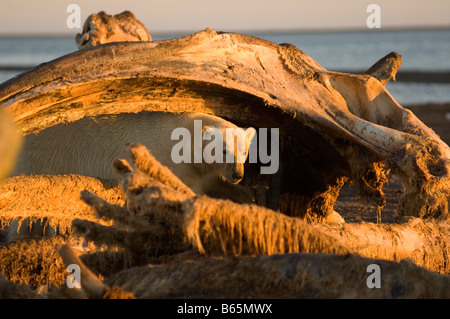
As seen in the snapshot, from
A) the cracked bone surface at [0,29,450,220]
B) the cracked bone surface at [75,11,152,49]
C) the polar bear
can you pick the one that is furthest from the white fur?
the cracked bone surface at [75,11,152,49]

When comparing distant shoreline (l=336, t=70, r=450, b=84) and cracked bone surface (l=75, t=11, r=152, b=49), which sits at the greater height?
distant shoreline (l=336, t=70, r=450, b=84)

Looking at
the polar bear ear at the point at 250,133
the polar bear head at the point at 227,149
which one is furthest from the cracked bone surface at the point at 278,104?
the polar bear head at the point at 227,149

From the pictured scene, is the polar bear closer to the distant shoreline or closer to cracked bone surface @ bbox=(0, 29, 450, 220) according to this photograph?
cracked bone surface @ bbox=(0, 29, 450, 220)

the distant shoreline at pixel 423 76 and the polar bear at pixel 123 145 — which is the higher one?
the distant shoreline at pixel 423 76

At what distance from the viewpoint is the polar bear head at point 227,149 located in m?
4.69

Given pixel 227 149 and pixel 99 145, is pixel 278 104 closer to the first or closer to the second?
pixel 227 149

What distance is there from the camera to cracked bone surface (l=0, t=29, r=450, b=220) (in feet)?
11.7

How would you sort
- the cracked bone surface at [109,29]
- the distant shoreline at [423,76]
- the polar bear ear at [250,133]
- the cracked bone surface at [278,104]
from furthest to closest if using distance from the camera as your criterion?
the distant shoreline at [423,76] < the cracked bone surface at [109,29] < the polar bear ear at [250,133] < the cracked bone surface at [278,104]

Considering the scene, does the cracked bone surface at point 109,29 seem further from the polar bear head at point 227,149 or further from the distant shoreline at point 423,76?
the distant shoreline at point 423,76

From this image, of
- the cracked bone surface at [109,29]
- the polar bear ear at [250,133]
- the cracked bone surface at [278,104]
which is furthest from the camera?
the cracked bone surface at [109,29]

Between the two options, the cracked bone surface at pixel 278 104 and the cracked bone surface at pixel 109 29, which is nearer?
the cracked bone surface at pixel 278 104

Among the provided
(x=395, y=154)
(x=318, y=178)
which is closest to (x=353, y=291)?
(x=395, y=154)

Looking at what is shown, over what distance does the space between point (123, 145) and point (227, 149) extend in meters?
0.82

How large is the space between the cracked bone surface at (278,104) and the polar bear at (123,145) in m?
0.34
